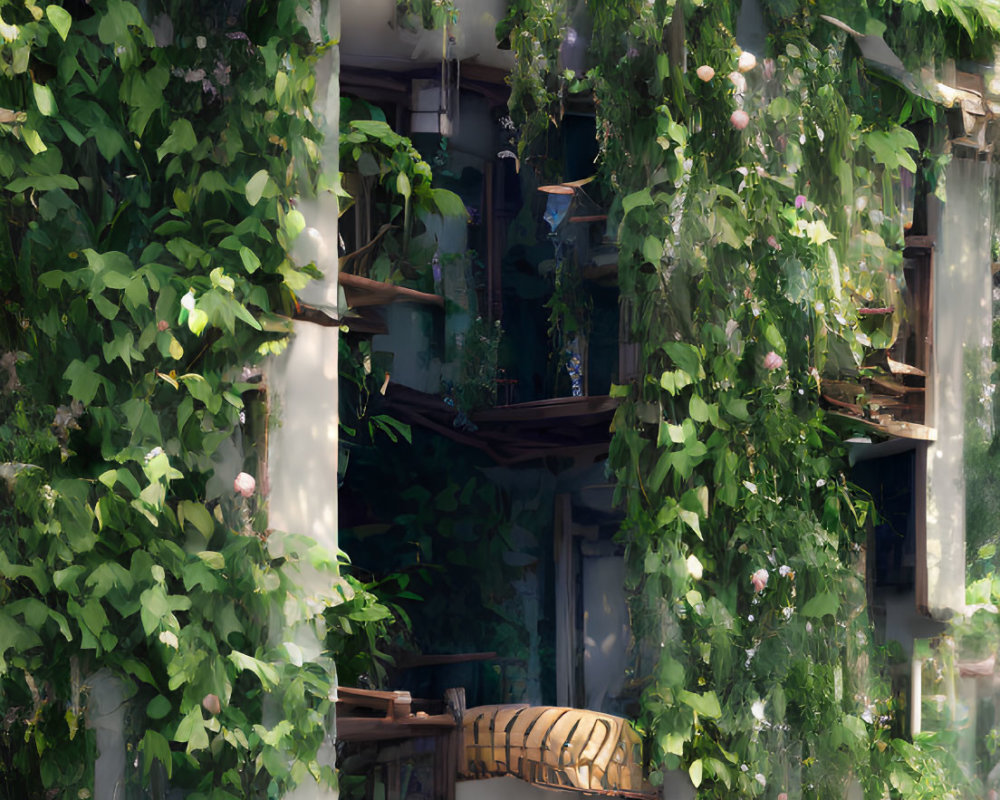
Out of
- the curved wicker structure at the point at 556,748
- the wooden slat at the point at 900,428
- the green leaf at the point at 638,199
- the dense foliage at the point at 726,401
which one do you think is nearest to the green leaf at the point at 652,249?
the dense foliage at the point at 726,401

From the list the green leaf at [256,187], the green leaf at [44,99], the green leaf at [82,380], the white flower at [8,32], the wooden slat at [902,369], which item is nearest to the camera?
the white flower at [8,32]

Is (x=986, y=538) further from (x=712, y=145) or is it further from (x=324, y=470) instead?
(x=324, y=470)

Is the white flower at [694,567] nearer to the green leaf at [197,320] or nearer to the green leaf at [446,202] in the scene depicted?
the green leaf at [446,202]

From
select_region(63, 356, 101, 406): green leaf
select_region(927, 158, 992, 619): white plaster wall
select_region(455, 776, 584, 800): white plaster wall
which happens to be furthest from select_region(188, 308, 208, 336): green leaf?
select_region(927, 158, 992, 619): white plaster wall

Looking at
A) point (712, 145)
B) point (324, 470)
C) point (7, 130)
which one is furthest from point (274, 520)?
point (712, 145)

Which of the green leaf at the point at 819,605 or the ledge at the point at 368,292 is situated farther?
the green leaf at the point at 819,605

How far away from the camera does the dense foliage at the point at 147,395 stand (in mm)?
5539

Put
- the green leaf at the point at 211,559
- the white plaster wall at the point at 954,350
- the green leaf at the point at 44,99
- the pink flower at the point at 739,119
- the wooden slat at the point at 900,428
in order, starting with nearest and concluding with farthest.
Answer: the green leaf at the point at 44,99
the green leaf at the point at 211,559
the pink flower at the point at 739,119
the wooden slat at the point at 900,428
the white plaster wall at the point at 954,350

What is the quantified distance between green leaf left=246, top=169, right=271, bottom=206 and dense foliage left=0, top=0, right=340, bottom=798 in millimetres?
54

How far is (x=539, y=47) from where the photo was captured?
7.63m

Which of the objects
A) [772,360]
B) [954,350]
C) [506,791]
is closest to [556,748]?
[506,791]

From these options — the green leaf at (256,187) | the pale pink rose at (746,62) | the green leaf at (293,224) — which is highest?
the pale pink rose at (746,62)

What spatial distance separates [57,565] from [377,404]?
291 cm

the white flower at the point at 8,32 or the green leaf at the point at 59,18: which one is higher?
the green leaf at the point at 59,18
